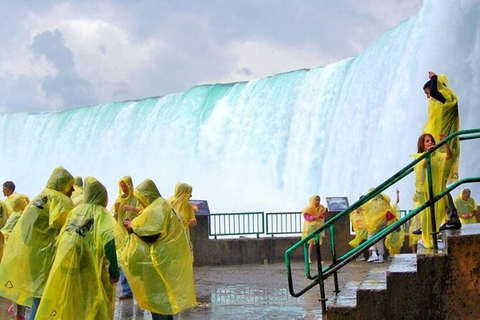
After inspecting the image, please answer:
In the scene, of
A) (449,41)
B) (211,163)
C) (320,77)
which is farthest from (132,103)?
(449,41)

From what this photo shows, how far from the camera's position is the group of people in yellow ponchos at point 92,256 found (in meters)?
7.58

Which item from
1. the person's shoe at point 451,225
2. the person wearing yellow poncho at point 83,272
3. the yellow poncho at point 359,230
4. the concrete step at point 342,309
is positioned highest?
the yellow poncho at point 359,230

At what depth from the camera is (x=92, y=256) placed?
25.1 feet

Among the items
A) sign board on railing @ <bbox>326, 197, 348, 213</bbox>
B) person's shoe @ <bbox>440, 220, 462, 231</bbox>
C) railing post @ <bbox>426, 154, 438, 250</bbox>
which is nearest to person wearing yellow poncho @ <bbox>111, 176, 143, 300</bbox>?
person's shoe @ <bbox>440, 220, 462, 231</bbox>

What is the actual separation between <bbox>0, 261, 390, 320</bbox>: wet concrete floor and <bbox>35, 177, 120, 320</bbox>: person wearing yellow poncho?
2539mm

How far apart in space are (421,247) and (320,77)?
76.2 ft

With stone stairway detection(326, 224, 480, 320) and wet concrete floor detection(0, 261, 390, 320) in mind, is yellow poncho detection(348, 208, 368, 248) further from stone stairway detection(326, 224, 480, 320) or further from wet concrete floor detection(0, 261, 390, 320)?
stone stairway detection(326, 224, 480, 320)

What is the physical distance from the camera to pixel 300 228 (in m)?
18.1

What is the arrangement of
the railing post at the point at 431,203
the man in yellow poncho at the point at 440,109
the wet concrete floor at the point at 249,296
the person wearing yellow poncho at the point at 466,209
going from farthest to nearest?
1. the person wearing yellow poncho at the point at 466,209
2. the wet concrete floor at the point at 249,296
3. the man in yellow poncho at the point at 440,109
4. the railing post at the point at 431,203

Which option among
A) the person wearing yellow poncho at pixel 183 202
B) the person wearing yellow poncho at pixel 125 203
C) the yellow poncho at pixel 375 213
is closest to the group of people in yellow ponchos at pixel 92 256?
the person wearing yellow poncho at pixel 125 203

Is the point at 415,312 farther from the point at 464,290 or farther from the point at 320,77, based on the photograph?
the point at 320,77

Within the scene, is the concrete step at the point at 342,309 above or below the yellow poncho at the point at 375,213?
below

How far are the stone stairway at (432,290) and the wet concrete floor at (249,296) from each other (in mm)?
2385

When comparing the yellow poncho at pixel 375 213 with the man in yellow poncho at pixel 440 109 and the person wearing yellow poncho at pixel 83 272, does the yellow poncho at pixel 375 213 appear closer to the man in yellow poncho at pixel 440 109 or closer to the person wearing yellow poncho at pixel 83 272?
the man in yellow poncho at pixel 440 109
